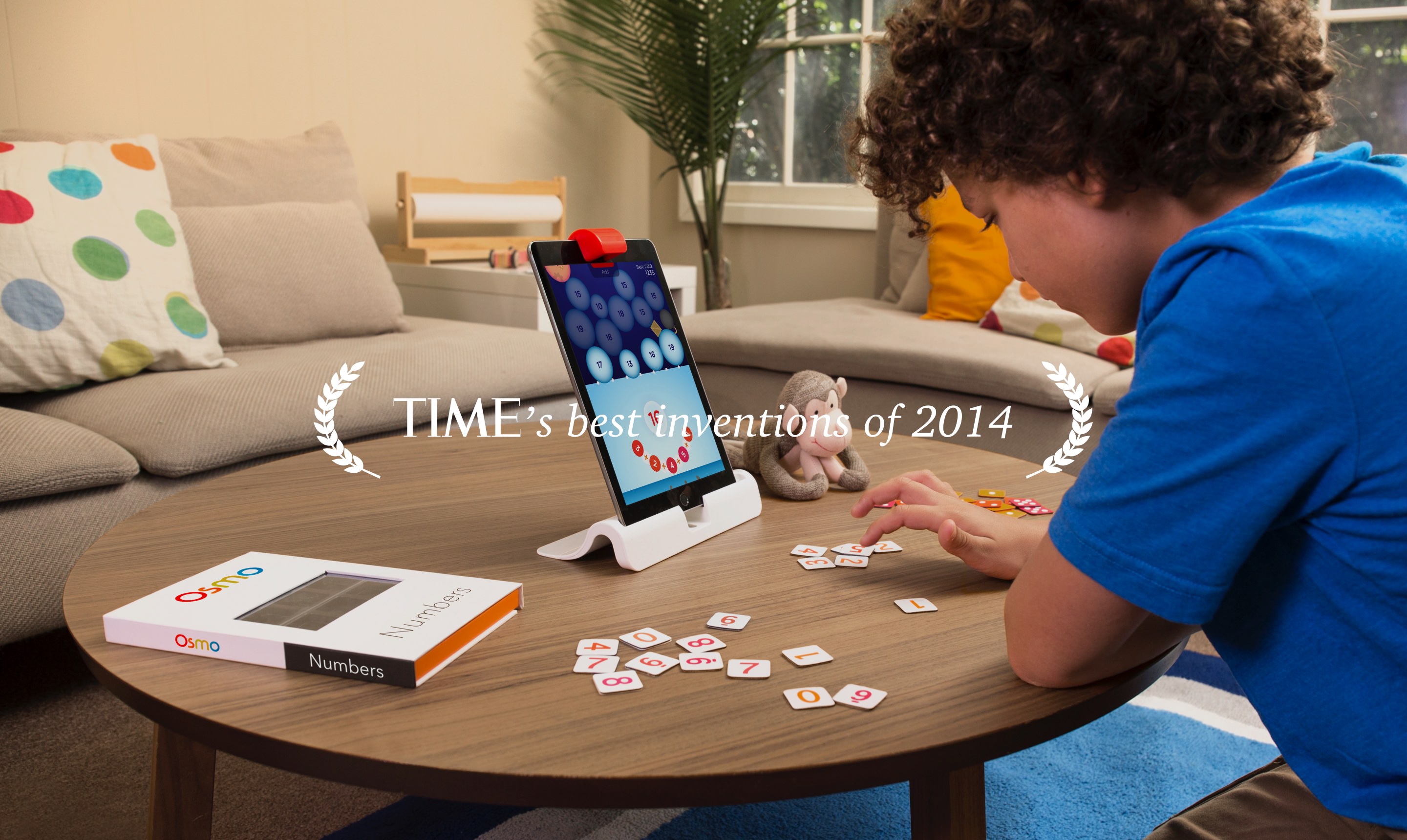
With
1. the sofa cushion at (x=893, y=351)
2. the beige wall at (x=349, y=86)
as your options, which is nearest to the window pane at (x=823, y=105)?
the beige wall at (x=349, y=86)

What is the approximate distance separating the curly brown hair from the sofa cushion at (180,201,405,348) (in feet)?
6.33

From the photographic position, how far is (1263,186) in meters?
0.70

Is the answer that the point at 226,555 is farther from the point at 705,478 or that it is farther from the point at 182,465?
the point at 182,465

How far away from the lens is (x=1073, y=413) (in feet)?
6.82

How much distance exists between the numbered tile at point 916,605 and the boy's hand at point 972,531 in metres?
0.06

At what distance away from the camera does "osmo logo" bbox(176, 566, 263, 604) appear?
30.1 inches

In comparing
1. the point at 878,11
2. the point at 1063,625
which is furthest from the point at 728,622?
the point at 878,11

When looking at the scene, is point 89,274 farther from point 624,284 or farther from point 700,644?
point 700,644

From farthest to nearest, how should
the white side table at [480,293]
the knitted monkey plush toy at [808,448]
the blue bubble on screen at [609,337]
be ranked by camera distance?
the white side table at [480,293] < the knitted monkey plush toy at [808,448] < the blue bubble on screen at [609,337]

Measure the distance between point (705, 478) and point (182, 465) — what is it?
105 centimetres

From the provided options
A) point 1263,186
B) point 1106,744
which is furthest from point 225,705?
point 1106,744

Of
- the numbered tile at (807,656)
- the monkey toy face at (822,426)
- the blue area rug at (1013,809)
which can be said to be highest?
the monkey toy face at (822,426)

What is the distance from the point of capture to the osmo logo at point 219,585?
30.1 inches

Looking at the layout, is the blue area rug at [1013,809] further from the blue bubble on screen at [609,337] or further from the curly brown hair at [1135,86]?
the curly brown hair at [1135,86]
